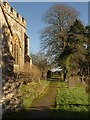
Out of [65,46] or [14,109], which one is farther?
[65,46]

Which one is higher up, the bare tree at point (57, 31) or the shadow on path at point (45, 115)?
the bare tree at point (57, 31)

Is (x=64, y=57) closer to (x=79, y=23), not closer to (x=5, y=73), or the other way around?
(x=79, y=23)

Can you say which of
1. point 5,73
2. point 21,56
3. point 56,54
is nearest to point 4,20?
point 5,73

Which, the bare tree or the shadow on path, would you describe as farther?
the bare tree

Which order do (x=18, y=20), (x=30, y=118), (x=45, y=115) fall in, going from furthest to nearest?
(x=18, y=20), (x=45, y=115), (x=30, y=118)

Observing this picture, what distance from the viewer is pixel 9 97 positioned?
45.4 feet

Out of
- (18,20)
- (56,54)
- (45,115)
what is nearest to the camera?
(45,115)

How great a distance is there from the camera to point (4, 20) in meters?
15.4

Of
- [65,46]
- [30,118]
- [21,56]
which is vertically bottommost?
[30,118]

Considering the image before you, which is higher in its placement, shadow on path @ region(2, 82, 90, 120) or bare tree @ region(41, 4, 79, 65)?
bare tree @ region(41, 4, 79, 65)

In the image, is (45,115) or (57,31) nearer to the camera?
(45,115)

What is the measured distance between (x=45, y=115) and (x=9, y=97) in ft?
6.59

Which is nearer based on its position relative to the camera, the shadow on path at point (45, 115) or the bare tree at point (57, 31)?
the shadow on path at point (45, 115)

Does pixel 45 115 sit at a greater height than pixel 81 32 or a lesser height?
lesser
